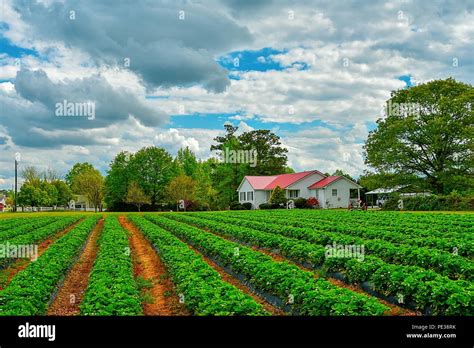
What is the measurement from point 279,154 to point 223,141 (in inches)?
436

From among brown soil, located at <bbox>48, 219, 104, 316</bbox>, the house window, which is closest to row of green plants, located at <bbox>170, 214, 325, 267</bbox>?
brown soil, located at <bbox>48, 219, 104, 316</bbox>

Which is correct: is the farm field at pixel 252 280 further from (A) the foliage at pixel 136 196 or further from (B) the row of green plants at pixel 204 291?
(A) the foliage at pixel 136 196

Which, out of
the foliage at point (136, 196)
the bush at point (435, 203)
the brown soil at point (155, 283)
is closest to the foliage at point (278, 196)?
the bush at point (435, 203)

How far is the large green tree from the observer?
4266 centimetres

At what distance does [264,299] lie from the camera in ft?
34.6

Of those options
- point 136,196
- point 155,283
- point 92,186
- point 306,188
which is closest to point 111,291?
point 155,283

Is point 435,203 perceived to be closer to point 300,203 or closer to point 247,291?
point 300,203

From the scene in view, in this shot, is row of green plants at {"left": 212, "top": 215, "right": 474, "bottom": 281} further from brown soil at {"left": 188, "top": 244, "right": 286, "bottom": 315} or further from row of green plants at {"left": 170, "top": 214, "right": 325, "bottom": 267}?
brown soil at {"left": 188, "top": 244, "right": 286, "bottom": 315}

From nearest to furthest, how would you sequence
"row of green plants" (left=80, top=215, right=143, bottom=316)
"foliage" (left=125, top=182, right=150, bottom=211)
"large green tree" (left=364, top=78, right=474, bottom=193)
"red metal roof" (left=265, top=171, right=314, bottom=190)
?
"row of green plants" (left=80, top=215, right=143, bottom=316) → "large green tree" (left=364, top=78, right=474, bottom=193) → "red metal roof" (left=265, top=171, right=314, bottom=190) → "foliage" (left=125, top=182, right=150, bottom=211)

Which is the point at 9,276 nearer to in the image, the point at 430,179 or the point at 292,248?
the point at 292,248

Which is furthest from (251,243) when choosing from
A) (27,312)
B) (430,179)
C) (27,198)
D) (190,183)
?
(27,198)

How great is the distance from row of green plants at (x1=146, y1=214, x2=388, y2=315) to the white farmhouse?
44670mm

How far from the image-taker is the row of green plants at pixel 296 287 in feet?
26.1

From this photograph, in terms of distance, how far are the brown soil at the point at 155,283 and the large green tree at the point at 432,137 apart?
32354mm
